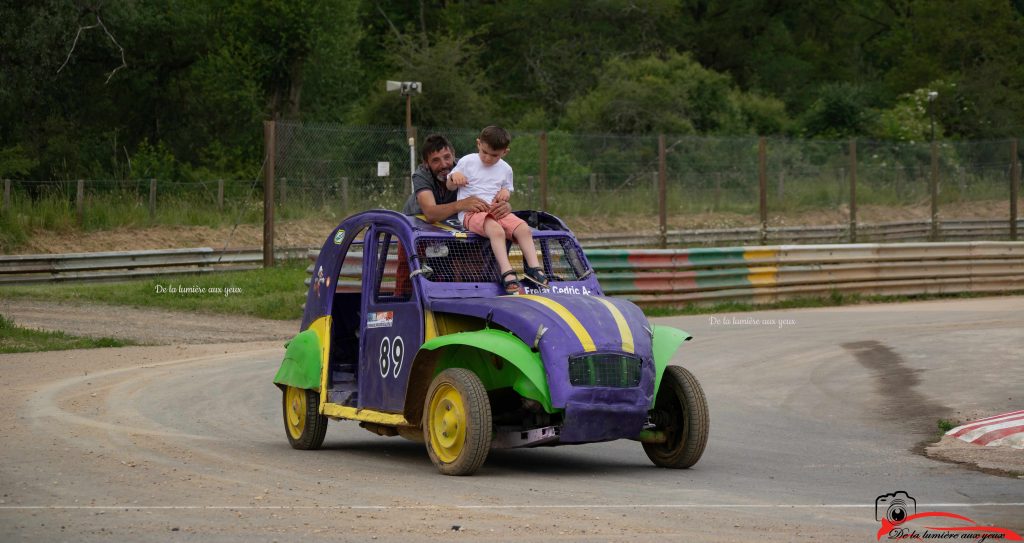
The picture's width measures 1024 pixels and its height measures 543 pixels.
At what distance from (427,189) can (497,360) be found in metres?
1.80

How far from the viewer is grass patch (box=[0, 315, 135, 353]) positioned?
56.7 ft

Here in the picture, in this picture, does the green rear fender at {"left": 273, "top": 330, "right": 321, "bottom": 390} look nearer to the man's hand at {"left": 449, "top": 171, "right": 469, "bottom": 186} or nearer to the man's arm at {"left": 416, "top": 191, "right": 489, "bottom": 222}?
the man's arm at {"left": 416, "top": 191, "right": 489, "bottom": 222}

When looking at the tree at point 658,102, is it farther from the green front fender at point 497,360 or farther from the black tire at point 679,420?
the green front fender at point 497,360

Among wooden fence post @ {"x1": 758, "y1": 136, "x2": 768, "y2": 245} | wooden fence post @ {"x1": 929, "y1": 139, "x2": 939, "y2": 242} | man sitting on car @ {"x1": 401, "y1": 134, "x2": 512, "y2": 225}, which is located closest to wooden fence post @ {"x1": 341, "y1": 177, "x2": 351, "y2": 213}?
wooden fence post @ {"x1": 758, "y1": 136, "x2": 768, "y2": 245}

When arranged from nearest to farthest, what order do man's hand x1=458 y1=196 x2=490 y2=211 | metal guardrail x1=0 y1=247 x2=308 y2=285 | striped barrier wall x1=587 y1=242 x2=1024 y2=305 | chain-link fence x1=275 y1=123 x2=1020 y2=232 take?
man's hand x1=458 y1=196 x2=490 y2=211 → striped barrier wall x1=587 y1=242 x2=1024 y2=305 → chain-link fence x1=275 y1=123 x2=1020 y2=232 → metal guardrail x1=0 y1=247 x2=308 y2=285

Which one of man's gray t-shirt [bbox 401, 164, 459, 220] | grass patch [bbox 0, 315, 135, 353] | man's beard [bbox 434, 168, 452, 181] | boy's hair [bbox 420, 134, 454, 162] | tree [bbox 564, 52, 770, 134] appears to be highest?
tree [bbox 564, 52, 770, 134]

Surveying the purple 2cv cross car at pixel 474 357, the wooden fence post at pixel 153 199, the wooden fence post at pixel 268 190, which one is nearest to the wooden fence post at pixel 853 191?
Answer: the wooden fence post at pixel 268 190

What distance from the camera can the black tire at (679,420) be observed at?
916 cm

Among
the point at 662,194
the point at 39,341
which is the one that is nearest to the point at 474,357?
the point at 39,341

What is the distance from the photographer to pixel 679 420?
9359 millimetres

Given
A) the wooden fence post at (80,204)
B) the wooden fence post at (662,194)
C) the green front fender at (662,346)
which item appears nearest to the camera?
the green front fender at (662,346)

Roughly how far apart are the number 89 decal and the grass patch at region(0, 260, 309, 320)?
37.5 feet

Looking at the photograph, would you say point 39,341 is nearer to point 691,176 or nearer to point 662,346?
point 662,346

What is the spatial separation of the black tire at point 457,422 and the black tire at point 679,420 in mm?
1220
